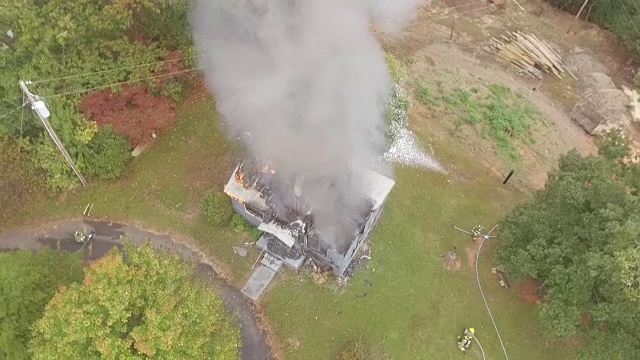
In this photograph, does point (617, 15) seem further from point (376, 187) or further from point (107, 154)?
point (107, 154)

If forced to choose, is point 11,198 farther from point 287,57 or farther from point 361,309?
point 361,309

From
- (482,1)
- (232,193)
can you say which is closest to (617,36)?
(482,1)

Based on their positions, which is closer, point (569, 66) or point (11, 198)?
point (11, 198)

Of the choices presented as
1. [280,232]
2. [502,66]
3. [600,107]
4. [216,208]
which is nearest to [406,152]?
[280,232]

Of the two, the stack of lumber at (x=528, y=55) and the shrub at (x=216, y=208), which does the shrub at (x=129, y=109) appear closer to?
the shrub at (x=216, y=208)

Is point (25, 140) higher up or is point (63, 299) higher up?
point (63, 299)
